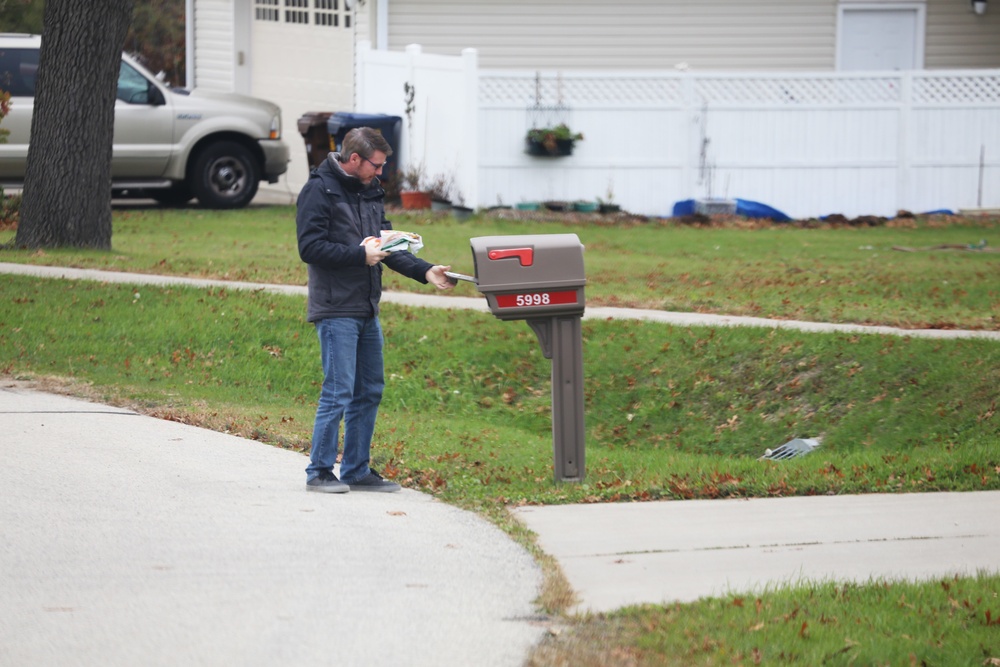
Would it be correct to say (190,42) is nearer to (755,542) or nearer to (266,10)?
(266,10)

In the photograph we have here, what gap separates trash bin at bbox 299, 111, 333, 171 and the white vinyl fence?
1.49 meters

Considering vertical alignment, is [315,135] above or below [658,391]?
above

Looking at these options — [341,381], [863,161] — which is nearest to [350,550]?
[341,381]

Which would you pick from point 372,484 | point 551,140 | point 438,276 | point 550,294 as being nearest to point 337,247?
point 438,276

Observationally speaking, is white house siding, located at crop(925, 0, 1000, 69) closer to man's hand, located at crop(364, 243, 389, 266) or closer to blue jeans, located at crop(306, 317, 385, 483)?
blue jeans, located at crop(306, 317, 385, 483)

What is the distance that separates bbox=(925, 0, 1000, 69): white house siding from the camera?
21.2 metres

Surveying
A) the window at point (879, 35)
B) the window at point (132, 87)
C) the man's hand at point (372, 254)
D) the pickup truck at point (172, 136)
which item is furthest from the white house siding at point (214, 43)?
the man's hand at point (372, 254)

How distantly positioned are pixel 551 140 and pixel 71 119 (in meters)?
→ 6.57

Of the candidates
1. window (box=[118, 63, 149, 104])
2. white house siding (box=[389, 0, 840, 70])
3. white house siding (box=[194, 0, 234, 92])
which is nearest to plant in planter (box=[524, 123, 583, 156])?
white house siding (box=[389, 0, 840, 70])

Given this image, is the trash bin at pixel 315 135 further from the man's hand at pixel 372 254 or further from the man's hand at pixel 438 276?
the man's hand at pixel 372 254

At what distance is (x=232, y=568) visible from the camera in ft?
17.6

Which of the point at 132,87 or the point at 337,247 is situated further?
the point at 132,87

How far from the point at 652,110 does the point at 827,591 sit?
546 inches

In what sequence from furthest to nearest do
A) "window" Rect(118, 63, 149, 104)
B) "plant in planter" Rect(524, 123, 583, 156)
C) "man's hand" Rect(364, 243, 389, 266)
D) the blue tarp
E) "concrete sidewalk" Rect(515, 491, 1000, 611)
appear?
the blue tarp → "plant in planter" Rect(524, 123, 583, 156) → "window" Rect(118, 63, 149, 104) → "man's hand" Rect(364, 243, 389, 266) → "concrete sidewalk" Rect(515, 491, 1000, 611)
